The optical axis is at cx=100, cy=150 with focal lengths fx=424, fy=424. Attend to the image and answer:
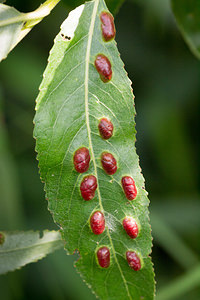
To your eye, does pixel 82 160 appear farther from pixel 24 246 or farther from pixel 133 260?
pixel 24 246

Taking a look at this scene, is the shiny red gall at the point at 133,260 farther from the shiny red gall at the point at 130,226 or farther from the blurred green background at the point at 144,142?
the blurred green background at the point at 144,142

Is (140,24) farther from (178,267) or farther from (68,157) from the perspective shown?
(68,157)

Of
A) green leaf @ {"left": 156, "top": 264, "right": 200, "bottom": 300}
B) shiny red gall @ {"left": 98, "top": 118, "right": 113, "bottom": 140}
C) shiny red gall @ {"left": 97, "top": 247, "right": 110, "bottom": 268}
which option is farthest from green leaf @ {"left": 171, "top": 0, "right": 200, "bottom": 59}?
green leaf @ {"left": 156, "top": 264, "right": 200, "bottom": 300}

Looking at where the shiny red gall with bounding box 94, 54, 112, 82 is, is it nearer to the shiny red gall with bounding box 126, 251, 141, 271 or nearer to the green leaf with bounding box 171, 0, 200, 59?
the shiny red gall with bounding box 126, 251, 141, 271

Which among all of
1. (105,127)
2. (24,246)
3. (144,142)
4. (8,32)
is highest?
(8,32)

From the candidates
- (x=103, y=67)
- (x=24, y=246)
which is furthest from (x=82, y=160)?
(x=24, y=246)

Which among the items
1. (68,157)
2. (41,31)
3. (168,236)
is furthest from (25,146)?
(68,157)
